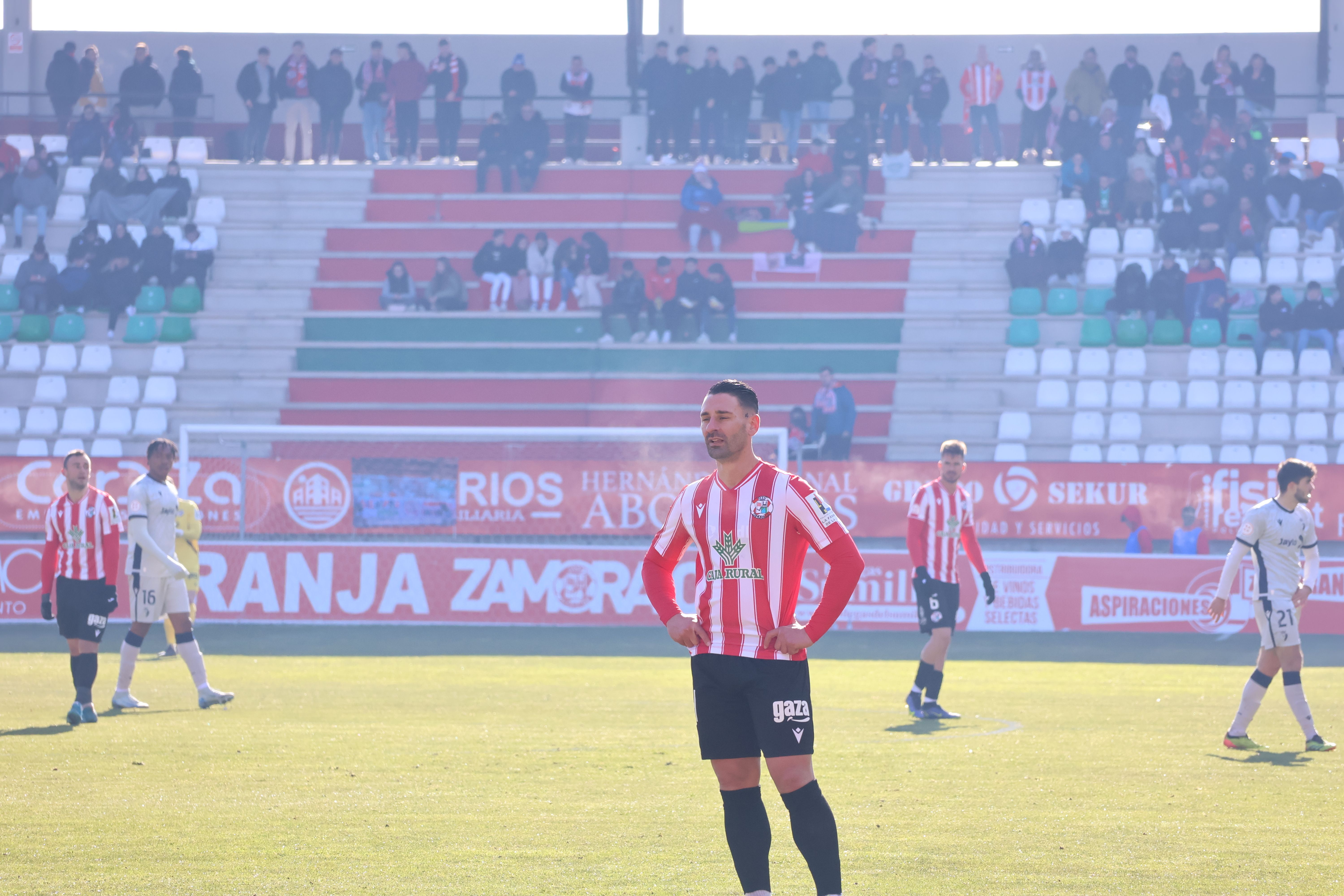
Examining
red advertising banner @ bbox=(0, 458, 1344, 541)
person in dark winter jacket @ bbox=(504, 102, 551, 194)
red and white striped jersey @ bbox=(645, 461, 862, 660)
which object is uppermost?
person in dark winter jacket @ bbox=(504, 102, 551, 194)

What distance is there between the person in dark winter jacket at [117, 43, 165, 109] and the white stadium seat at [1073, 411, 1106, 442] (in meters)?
20.2

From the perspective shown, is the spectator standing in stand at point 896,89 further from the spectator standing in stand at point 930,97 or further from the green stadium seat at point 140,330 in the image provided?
the green stadium seat at point 140,330

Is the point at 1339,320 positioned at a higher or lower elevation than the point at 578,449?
higher

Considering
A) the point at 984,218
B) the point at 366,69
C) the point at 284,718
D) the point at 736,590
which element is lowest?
the point at 284,718

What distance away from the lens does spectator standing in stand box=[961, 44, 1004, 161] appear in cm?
3164

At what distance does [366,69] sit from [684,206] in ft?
24.1

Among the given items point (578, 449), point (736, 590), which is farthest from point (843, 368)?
point (736, 590)

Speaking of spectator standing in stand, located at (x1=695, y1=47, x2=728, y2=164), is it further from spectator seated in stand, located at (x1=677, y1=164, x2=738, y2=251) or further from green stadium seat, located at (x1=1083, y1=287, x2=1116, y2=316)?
green stadium seat, located at (x1=1083, y1=287, x2=1116, y2=316)

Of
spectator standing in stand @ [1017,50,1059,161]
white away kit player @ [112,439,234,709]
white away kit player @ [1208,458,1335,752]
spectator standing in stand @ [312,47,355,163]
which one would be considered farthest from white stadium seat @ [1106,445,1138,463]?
white away kit player @ [112,439,234,709]

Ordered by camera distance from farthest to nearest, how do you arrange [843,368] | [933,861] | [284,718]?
[843,368], [284,718], [933,861]

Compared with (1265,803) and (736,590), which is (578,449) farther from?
(736,590)

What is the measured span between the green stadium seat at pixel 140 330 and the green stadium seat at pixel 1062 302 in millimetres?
17172

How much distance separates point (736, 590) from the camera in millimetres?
5684

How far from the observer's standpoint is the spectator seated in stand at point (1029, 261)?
28.8 metres
